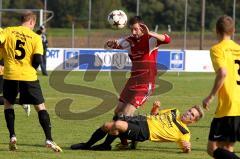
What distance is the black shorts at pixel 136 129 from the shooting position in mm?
A: 10836

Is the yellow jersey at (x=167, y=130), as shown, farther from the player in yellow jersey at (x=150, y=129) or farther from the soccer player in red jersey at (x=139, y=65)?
the soccer player in red jersey at (x=139, y=65)

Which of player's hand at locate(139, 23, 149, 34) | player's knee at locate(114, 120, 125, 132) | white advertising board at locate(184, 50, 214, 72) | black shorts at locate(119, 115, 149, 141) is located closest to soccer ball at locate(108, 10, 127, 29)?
player's hand at locate(139, 23, 149, 34)

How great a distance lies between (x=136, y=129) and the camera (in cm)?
1089

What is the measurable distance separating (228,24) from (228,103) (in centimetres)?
90

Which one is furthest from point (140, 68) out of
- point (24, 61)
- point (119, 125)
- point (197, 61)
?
point (197, 61)

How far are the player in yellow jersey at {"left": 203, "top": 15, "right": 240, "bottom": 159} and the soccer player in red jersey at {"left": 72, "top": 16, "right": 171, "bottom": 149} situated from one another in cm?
280

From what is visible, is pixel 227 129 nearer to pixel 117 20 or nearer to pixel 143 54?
pixel 143 54

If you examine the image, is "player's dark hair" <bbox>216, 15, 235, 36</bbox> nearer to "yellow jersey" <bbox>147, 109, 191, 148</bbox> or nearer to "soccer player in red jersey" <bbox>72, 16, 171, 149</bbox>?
"soccer player in red jersey" <bbox>72, 16, 171, 149</bbox>

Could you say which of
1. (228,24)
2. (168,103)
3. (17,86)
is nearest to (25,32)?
(17,86)

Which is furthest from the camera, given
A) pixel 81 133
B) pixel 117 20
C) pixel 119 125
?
pixel 81 133

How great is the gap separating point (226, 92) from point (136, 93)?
3188mm

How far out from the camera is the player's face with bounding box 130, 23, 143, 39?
1125 cm

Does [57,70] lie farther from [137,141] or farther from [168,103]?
[137,141]

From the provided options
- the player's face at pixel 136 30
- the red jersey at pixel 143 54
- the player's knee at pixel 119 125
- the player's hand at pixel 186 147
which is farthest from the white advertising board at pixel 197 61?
the player's knee at pixel 119 125
